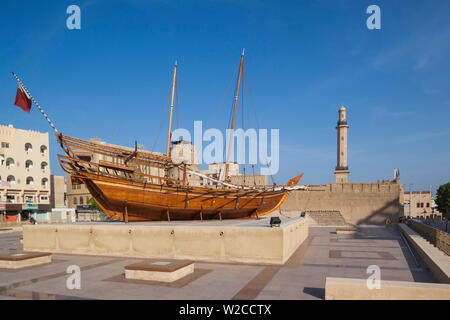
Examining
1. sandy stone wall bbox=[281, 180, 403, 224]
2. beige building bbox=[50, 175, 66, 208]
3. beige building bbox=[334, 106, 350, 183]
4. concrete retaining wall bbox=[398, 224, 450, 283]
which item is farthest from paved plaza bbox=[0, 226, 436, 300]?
beige building bbox=[334, 106, 350, 183]

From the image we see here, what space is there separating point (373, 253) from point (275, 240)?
280 inches

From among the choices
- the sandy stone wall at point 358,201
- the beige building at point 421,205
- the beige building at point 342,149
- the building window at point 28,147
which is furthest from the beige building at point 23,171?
the beige building at point 421,205

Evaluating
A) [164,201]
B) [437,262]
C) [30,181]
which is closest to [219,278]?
[437,262]

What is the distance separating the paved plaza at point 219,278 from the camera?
34.1 ft

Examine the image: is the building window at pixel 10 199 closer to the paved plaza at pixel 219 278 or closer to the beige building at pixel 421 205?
the paved plaza at pixel 219 278

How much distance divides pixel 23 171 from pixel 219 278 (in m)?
48.3

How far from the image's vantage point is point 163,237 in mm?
16844

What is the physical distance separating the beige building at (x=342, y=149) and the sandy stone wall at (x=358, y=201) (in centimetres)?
1159

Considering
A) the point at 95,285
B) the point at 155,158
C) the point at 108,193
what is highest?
the point at 155,158

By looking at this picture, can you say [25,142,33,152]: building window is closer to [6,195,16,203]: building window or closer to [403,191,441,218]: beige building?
[6,195,16,203]: building window

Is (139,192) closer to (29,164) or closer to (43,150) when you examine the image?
(29,164)

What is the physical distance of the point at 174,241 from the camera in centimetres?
1664
